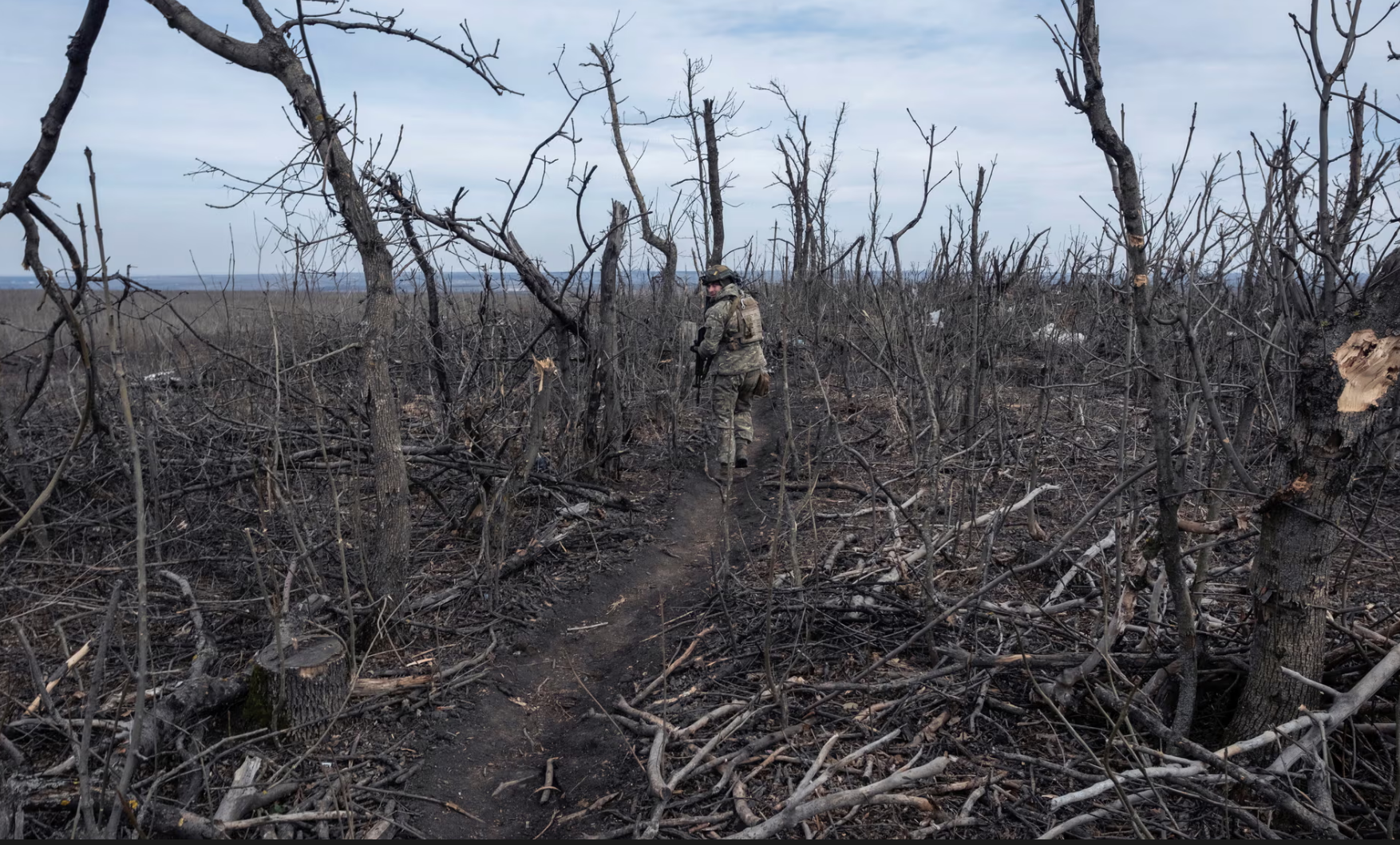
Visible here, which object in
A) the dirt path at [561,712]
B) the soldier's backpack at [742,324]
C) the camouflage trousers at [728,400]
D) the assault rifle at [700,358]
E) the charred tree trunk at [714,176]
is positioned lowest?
the dirt path at [561,712]

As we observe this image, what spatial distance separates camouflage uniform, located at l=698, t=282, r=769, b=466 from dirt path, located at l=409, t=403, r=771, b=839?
5.86 feet

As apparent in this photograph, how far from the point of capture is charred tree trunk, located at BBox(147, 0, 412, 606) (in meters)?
3.77

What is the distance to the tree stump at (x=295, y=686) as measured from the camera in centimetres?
328

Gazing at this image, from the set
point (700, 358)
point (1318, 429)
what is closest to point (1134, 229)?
point (1318, 429)

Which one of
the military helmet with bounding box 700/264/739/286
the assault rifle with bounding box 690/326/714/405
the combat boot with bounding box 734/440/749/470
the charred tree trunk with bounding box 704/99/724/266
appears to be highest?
the charred tree trunk with bounding box 704/99/724/266

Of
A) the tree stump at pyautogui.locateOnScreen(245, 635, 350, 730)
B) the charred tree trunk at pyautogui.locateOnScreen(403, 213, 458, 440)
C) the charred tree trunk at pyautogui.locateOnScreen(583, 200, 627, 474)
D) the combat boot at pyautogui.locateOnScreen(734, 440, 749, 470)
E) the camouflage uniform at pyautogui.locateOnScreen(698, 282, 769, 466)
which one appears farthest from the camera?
the combat boot at pyautogui.locateOnScreen(734, 440, 749, 470)

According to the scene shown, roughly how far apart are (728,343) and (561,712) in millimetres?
4218

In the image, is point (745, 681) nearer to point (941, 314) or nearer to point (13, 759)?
point (13, 759)

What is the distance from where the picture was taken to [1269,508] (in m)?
2.54

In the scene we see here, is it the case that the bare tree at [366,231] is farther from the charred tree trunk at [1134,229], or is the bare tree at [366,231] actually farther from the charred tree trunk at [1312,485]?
the charred tree trunk at [1312,485]

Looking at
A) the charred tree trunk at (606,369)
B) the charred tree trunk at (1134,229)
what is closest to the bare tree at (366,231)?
the charred tree trunk at (606,369)

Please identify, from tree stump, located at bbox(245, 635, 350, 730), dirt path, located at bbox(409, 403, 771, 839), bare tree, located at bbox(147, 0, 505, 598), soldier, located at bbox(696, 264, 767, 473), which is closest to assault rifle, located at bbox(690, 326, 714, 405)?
soldier, located at bbox(696, 264, 767, 473)

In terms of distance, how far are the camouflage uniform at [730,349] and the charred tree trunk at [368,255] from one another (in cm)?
365

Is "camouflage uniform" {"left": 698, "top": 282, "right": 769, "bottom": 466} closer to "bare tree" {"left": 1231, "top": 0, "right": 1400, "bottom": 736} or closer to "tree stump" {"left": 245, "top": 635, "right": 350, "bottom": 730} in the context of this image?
"tree stump" {"left": 245, "top": 635, "right": 350, "bottom": 730}
